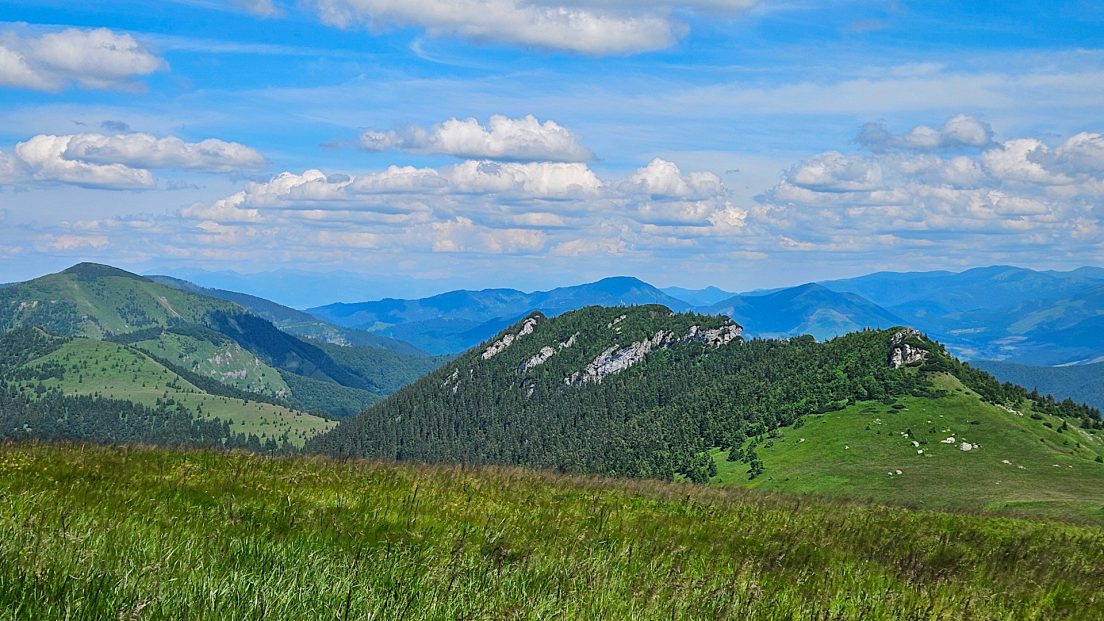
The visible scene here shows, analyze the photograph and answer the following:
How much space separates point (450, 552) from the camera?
27.5 feet

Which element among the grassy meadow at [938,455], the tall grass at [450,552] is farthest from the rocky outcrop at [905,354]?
the tall grass at [450,552]

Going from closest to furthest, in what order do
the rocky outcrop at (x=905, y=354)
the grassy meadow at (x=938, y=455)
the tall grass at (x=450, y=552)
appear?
1. the tall grass at (x=450, y=552)
2. the grassy meadow at (x=938, y=455)
3. the rocky outcrop at (x=905, y=354)

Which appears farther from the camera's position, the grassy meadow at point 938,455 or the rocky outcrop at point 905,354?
the rocky outcrop at point 905,354

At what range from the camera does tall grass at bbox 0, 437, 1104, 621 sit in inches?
238

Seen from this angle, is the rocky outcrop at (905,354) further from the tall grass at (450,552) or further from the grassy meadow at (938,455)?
the tall grass at (450,552)

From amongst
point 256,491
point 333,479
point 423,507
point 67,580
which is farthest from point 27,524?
point 333,479

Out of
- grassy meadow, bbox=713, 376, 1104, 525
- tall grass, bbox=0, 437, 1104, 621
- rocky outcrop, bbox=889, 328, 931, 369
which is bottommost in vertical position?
grassy meadow, bbox=713, 376, 1104, 525

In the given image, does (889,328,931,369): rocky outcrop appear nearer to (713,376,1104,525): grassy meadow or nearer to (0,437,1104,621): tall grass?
(713,376,1104,525): grassy meadow

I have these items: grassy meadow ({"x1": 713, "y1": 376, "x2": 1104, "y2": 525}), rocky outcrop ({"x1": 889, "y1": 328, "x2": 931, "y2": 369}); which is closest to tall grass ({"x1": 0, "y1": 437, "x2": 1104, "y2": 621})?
grassy meadow ({"x1": 713, "y1": 376, "x2": 1104, "y2": 525})

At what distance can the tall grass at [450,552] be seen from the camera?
238 inches

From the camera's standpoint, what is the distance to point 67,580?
5.60 metres

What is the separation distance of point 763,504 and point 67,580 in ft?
41.2

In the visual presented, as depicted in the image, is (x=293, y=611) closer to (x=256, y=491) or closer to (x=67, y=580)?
(x=67, y=580)

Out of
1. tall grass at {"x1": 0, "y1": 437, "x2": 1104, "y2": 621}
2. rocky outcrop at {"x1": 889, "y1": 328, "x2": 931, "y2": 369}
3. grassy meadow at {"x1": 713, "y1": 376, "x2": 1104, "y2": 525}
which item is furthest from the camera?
rocky outcrop at {"x1": 889, "y1": 328, "x2": 931, "y2": 369}
